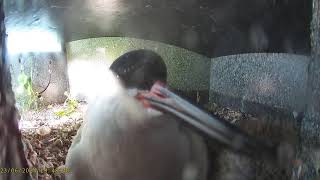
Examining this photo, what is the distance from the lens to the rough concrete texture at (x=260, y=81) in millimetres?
823

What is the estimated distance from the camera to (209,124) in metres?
0.80

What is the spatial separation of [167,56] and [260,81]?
22 cm

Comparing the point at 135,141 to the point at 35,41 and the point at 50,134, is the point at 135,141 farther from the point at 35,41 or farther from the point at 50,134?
the point at 35,41

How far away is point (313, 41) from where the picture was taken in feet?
2.71

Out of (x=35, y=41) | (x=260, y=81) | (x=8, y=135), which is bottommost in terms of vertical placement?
(x=8, y=135)

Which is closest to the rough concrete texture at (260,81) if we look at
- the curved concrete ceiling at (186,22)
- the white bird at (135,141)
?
the curved concrete ceiling at (186,22)

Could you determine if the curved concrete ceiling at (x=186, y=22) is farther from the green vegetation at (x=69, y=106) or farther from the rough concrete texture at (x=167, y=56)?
the green vegetation at (x=69, y=106)

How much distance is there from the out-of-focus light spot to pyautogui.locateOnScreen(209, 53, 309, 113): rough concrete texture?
37cm

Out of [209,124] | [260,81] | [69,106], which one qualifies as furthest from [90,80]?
[260,81]

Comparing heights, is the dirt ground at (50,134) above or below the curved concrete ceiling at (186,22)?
below

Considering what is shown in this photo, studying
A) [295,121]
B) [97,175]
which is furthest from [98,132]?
[295,121]

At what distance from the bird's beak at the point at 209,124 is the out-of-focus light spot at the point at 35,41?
24 cm

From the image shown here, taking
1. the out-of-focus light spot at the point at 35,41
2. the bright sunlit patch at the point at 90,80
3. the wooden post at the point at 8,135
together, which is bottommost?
the wooden post at the point at 8,135

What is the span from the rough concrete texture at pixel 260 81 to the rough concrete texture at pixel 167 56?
32mm
